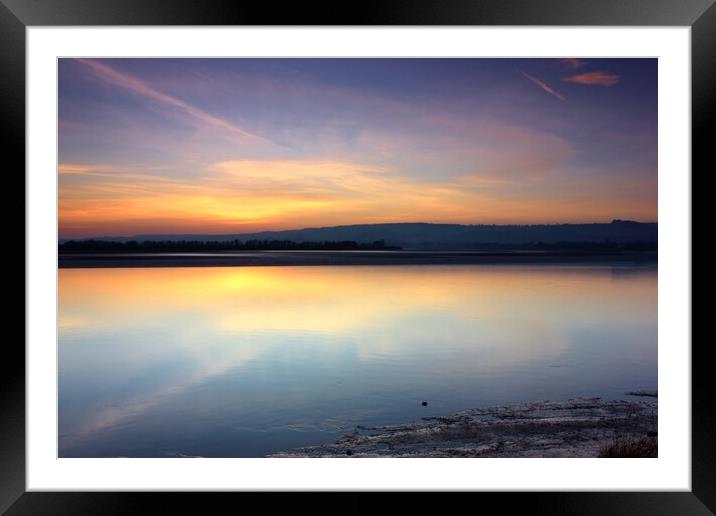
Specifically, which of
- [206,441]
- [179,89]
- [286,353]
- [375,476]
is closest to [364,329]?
[286,353]

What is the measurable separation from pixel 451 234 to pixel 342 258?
476 cm

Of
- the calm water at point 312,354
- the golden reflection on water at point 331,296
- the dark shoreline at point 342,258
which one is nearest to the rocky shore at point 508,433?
the calm water at point 312,354

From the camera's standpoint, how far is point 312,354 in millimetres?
8578

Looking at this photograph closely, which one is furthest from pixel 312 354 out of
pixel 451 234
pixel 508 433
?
pixel 451 234

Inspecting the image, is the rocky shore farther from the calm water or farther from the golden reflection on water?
the golden reflection on water

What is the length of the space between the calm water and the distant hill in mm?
3684

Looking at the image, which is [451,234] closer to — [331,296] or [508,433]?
[331,296]

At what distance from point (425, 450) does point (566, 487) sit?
190 centimetres

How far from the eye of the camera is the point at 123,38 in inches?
71.9

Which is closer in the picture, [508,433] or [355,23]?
[355,23]

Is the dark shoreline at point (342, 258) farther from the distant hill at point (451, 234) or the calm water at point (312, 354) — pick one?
the calm water at point (312, 354)

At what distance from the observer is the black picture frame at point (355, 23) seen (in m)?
1.68

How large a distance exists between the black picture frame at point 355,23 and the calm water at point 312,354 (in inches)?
109

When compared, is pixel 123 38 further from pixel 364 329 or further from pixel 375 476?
pixel 364 329
